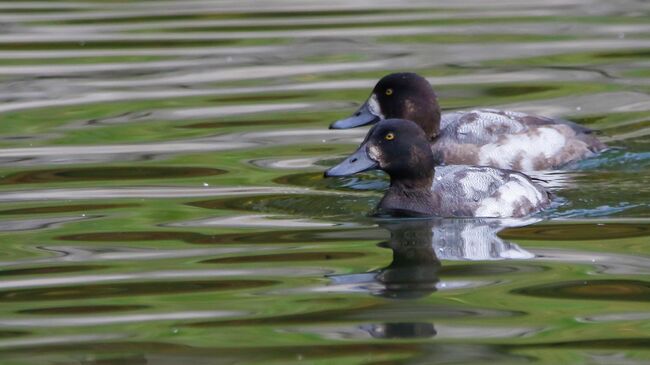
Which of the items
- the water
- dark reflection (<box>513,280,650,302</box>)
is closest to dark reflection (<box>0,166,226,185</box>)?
the water

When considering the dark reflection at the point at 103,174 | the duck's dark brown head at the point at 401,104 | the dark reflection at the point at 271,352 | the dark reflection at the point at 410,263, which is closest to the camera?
the dark reflection at the point at 271,352

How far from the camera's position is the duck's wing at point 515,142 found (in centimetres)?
1090

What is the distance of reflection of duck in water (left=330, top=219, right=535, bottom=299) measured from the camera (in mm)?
7012

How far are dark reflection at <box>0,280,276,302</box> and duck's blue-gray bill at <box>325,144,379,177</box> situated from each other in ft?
7.24

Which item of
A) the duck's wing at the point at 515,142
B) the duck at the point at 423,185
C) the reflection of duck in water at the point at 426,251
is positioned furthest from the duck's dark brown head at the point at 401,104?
the reflection of duck in water at the point at 426,251

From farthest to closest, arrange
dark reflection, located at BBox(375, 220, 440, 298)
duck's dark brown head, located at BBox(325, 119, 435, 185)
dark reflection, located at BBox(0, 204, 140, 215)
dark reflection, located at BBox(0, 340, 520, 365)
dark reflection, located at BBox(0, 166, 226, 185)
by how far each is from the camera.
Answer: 1. dark reflection, located at BBox(0, 166, 226, 185)
2. duck's dark brown head, located at BBox(325, 119, 435, 185)
3. dark reflection, located at BBox(0, 204, 140, 215)
4. dark reflection, located at BBox(375, 220, 440, 298)
5. dark reflection, located at BBox(0, 340, 520, 365)

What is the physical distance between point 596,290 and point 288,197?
2960 mm

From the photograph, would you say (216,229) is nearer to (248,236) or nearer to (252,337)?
(248,236)

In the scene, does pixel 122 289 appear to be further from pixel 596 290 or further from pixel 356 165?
pixel 356 165

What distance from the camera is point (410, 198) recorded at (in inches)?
359

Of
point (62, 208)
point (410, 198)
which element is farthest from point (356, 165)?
point (62, 208)

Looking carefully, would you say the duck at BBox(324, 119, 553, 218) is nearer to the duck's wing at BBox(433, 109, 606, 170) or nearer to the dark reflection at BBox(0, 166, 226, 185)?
the dark reflection at BBox(0, 166, 226, 185)

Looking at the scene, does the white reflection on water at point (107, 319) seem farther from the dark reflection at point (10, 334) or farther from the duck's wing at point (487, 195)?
the duck's wing at point (487, 195)

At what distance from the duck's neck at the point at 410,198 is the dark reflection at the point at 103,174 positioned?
1.51 m
